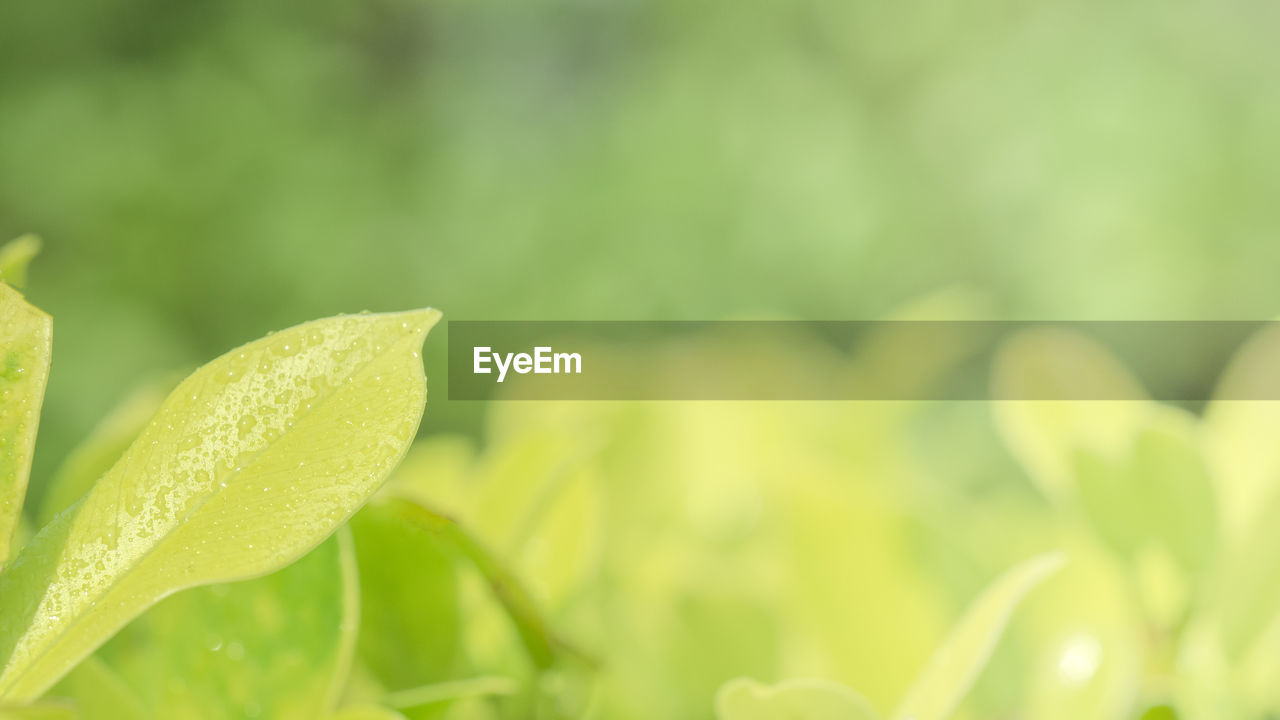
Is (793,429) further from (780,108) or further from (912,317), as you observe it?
(780,108)

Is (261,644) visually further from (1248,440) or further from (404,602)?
(1248,440)

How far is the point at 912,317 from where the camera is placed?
307 mm

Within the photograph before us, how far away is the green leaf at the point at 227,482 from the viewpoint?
108 millimetres

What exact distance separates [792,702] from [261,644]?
73 millimetres

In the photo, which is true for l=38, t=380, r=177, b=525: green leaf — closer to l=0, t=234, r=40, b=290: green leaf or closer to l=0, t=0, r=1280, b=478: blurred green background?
l=0, t=234, r=40, b=290: green leaf

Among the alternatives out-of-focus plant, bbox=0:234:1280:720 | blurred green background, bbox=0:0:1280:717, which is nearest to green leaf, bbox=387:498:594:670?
out-of-focus plant, bbox=0:234:1280:720

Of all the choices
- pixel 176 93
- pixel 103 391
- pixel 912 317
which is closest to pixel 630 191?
pixel 176 93

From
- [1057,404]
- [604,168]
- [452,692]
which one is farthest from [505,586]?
[604,168]

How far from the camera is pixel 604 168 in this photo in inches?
97.3

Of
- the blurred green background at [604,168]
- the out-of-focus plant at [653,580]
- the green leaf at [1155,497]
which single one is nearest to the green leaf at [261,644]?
the out-of-focus plant at [653,580]

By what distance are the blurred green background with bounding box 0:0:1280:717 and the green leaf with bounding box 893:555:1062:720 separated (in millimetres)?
2029

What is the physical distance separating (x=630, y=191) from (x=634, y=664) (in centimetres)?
229

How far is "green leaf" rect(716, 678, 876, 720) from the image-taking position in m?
0.12

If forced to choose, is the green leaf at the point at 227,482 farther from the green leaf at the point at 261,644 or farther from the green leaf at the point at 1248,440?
the green leaf at the point at 1248,440
